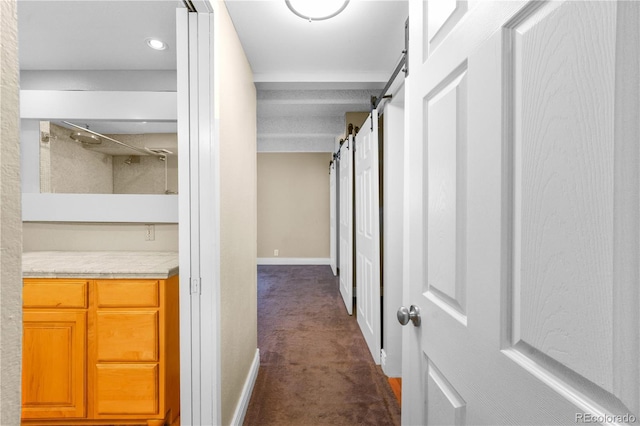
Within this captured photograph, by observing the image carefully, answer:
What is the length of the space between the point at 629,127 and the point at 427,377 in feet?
2.74

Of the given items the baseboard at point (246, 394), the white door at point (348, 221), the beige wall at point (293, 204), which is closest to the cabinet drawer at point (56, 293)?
the baseboard at point (246, 394)

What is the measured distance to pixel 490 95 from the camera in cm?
61

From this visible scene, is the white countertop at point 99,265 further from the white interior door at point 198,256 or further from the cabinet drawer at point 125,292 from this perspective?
the white interior door at point 198,256

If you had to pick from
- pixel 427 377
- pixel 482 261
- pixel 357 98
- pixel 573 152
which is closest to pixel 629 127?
pixel 573 152

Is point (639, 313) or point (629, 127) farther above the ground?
point (629, 127)

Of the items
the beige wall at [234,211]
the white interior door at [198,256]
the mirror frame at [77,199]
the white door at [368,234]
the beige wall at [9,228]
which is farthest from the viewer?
the white door at [368,234]

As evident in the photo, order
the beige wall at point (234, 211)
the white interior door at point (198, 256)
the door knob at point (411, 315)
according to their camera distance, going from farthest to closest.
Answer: the beige wall at point (234, 211), the white interior door at point (198, 256), the door knob at point (411, 315)

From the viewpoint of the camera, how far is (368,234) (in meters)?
2.64

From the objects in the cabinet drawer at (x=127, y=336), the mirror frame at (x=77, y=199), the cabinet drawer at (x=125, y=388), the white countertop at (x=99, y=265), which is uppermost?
the mirror frame at (x=77, y=199)

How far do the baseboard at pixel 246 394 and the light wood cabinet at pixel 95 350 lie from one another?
0.40 meters

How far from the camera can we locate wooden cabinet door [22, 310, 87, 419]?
1628 millimetres

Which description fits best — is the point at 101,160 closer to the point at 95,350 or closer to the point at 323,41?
the point at 95,350

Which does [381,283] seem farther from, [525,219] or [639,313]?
[639,313]

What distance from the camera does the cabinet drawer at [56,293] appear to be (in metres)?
1.63
